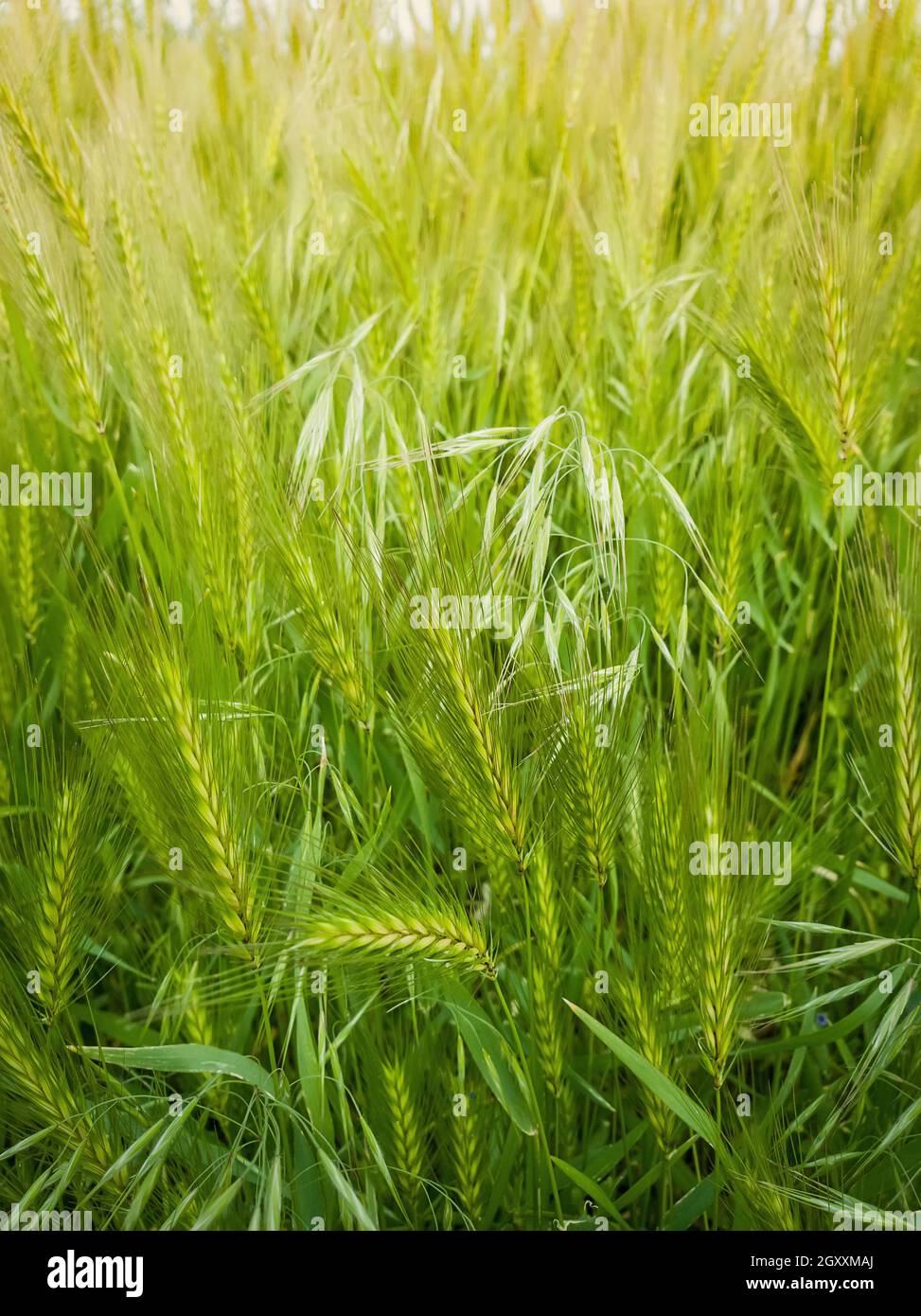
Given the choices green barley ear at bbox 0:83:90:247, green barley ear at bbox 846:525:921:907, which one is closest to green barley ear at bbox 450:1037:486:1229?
green barley ear at bbox 846:525:921:907

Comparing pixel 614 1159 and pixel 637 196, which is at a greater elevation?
pixel 637 196

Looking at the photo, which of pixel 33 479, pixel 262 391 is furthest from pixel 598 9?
pixel 33 479

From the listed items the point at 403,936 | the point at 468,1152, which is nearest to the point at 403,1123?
the point at 468,1152

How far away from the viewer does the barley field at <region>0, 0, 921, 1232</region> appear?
0.66m

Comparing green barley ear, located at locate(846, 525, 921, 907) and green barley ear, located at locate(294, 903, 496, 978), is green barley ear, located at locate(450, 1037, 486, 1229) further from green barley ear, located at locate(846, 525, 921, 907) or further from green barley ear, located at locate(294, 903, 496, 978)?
green barley ear, located at locate(846, 525, 921, 907)

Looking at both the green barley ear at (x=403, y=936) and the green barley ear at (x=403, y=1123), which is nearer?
the green barley ear at (x=403, y=936)

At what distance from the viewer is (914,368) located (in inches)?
44.8

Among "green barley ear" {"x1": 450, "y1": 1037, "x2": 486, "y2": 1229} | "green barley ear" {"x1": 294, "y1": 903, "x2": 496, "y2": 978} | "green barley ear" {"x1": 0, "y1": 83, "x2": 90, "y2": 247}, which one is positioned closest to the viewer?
"green barley ear" {"x1": 294, "y1": 903, "x2": 496, "y2": 978}

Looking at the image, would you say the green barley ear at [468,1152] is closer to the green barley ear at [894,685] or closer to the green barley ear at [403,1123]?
the green barley ear at [403,1123]

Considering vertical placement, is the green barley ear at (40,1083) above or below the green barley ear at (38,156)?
below

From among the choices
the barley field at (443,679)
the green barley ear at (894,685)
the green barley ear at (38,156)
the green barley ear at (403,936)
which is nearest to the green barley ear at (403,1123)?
the barley field at (443,679)

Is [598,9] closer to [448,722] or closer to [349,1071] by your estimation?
[448,722]

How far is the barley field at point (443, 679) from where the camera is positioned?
0.66 m
